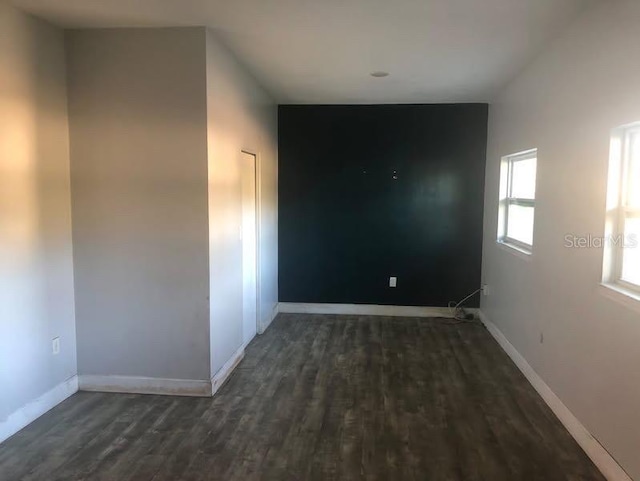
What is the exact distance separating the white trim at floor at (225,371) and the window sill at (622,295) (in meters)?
2.65

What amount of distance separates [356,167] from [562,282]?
3.18 meters

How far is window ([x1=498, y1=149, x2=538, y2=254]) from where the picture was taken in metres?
4.50

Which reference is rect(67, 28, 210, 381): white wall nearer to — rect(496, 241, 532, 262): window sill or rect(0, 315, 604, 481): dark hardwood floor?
rect(0, 315, 604, 481): dark hardwood floor

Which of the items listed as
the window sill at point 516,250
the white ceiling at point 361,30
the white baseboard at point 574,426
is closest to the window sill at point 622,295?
the white baseboard at point 574,426

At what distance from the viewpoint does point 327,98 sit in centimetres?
561

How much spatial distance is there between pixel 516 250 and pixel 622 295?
6.58 ft

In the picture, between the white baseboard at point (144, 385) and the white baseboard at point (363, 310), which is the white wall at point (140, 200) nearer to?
the white baseboard at point (144, 385)

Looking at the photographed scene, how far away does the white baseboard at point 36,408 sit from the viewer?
9.61ft

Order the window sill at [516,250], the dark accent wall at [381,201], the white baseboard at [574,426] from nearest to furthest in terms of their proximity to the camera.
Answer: the white baseboard at [574,426], the window sill at [516,250], the dark accent wall at [381,201]

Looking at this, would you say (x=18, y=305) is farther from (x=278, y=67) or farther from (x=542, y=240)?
(x=542, y=240)

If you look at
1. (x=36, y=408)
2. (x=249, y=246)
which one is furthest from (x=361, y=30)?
(x=36, y=408)

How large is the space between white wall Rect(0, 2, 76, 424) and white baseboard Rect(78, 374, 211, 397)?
0.16 m

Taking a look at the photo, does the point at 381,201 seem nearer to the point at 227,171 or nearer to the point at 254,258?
the point at 254,258

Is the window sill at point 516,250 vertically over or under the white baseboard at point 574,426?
over
